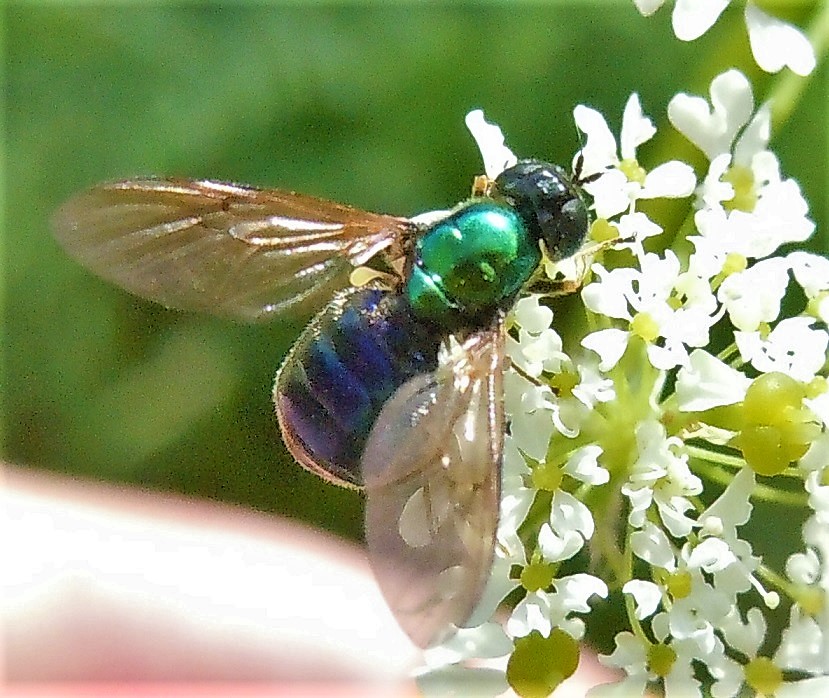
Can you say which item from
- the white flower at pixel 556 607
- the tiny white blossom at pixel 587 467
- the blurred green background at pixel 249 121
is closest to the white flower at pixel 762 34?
the tiny white blossom at pixel 587 467

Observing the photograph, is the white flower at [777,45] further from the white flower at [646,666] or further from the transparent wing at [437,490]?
the white flower at [646,666]

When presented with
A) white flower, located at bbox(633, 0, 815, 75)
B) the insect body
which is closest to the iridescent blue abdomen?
the insect body

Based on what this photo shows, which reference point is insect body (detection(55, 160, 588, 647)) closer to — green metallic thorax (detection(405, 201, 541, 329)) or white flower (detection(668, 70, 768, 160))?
green metallic thorax (detection(405, 201, 541, 329))

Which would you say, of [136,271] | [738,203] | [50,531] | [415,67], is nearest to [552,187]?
[738,203]

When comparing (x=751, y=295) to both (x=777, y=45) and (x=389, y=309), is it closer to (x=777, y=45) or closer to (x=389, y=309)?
(x=777, y=45)

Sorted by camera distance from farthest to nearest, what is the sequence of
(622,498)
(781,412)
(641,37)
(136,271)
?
(641,37) < (136,271) < (622,498) < (781,412)

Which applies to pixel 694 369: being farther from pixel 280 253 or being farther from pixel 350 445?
pixel 280 253
